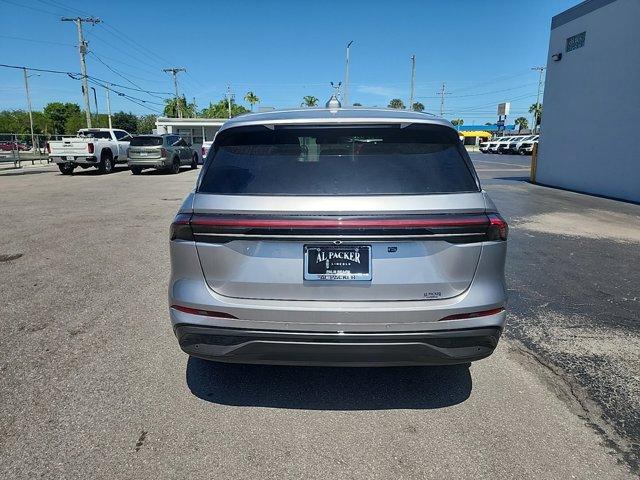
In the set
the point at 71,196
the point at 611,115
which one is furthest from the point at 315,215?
the point at 611,115

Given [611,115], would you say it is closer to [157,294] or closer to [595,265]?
[595,265]

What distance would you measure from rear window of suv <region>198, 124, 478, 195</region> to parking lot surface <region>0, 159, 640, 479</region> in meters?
1.45

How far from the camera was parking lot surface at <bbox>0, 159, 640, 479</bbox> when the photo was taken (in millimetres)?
2492

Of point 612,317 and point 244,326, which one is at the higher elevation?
point 244,326

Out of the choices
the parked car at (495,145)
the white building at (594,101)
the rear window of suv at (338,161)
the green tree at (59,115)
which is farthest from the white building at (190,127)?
the green tree at (59,115)

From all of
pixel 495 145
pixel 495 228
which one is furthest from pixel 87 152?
pixel 495 145

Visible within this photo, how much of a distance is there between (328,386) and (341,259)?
119 cm

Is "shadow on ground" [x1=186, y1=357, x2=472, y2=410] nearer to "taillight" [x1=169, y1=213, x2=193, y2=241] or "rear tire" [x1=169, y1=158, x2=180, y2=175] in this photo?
"taillight" [x1=169, y1=213, x2=193, y2=241]

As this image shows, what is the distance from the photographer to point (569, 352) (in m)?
3.79

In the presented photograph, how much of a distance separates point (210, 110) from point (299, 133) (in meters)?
112

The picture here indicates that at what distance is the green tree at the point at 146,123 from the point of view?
336 ft

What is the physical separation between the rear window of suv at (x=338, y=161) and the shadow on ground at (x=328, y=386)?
1.44 meters

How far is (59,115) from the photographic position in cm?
9500

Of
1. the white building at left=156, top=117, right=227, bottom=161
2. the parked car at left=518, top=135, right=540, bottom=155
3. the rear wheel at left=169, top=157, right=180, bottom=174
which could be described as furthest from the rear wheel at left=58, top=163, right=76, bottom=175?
the parked car at left=518, top=135, right=540, bottom=155
